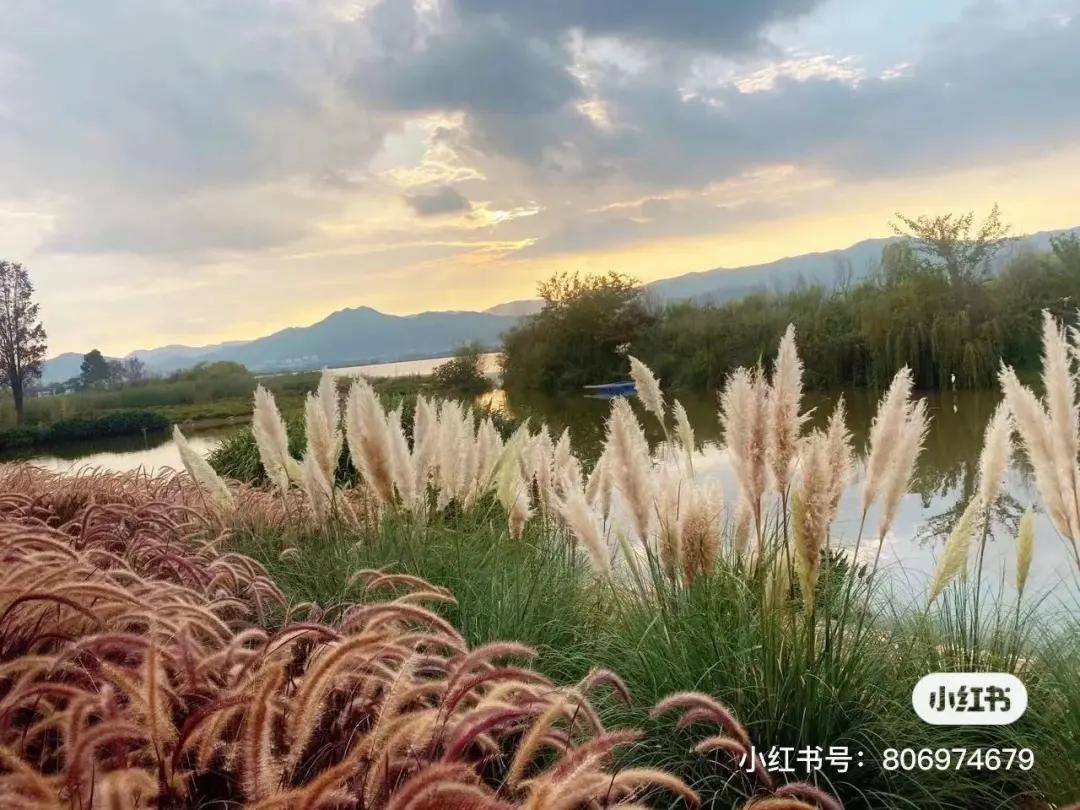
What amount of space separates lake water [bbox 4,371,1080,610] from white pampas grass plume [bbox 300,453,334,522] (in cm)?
46

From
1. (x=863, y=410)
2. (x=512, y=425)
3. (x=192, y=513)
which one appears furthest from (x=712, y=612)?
(x=863, y=410)

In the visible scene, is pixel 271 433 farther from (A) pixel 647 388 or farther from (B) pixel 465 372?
(B) pixel 465 372

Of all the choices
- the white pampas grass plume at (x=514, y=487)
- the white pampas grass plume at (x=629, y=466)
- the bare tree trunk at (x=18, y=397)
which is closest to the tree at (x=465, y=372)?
the bare tree trunk at (x=18, y=397)

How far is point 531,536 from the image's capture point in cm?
411

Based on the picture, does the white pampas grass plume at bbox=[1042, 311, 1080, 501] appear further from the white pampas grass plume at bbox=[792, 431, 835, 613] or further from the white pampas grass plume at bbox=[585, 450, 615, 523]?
the white pampas grass plume at bbox=[585, 450, 615, 523]

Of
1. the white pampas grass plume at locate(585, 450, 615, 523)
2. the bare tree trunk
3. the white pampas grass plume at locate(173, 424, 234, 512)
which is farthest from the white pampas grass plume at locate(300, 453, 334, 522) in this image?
the bare tree trunk

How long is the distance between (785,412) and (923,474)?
26.1 feet

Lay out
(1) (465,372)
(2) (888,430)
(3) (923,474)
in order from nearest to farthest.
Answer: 1. (2) (888,430)
2. (3) (923,474)
3. (1) (465,372)

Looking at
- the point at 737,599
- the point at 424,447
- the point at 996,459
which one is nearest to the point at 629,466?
the point at 737,599

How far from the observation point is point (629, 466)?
2.61 m

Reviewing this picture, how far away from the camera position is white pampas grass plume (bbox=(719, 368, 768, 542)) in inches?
89.8

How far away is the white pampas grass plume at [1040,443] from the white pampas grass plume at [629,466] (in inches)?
40.7

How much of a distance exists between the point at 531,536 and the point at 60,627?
2480 mm

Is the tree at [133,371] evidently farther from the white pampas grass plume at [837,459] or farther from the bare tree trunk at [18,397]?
the white pampas grass plume at [837,459]
